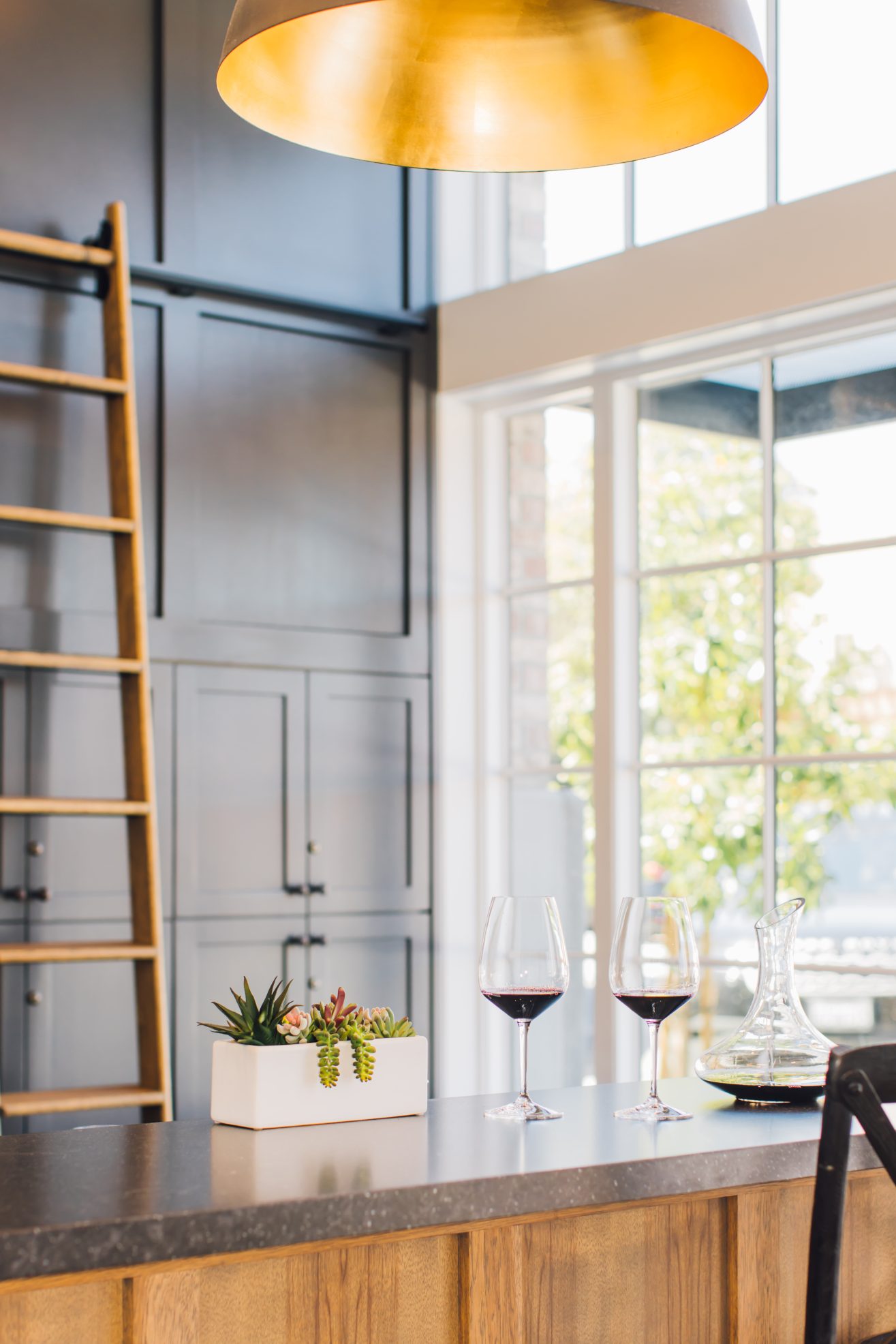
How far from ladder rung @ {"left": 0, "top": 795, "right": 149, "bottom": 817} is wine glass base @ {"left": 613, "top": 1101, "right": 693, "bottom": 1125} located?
2.00 metres

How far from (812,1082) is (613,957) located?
0.31 metres

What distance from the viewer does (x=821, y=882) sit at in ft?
11.9

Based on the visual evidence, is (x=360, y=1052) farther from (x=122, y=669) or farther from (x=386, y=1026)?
(x=122, y=669)

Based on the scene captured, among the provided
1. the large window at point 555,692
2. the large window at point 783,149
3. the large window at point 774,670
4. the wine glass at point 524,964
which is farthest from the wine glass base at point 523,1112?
the large window at point 783,149

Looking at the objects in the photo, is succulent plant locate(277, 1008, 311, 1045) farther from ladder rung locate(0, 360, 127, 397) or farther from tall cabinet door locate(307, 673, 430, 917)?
tall cabinet door locate(307, 673, 430, 917)

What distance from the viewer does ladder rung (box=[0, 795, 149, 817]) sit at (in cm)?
343

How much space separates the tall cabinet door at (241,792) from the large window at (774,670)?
3.08ft

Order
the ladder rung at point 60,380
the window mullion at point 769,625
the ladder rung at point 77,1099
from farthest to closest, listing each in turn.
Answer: the window mullion at point 769,625 < the ladder rung at point 60,380 < the ladder rung at point 77,1099

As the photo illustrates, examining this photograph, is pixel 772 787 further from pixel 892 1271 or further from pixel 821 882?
pixel 892 1271

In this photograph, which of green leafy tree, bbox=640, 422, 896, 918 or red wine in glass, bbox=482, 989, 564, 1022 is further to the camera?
green leafy tree, bbox=640, 422, 896, 918

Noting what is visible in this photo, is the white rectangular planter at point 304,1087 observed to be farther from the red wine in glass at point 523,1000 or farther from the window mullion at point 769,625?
the window mullion at point 769,625

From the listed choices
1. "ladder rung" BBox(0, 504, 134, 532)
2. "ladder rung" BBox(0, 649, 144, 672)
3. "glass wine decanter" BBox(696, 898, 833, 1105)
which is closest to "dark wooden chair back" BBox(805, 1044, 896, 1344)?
"glass wine decanter" BBox(696, 898, 833, 1105)

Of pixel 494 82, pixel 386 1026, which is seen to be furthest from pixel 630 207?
pixel 386 1026

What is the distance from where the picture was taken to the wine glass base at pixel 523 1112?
5.71 feet
